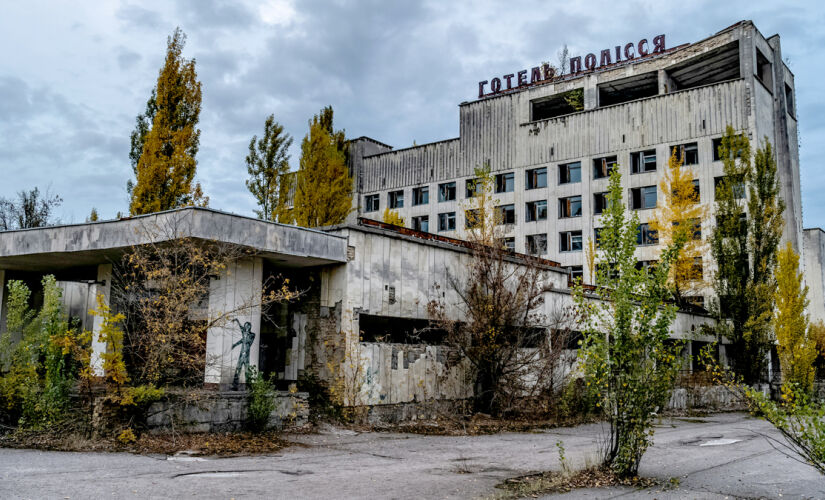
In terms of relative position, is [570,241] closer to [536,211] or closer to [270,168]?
[536,211]

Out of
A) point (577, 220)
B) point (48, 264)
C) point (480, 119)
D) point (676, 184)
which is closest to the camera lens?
point (48, 264)

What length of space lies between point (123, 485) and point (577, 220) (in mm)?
39816

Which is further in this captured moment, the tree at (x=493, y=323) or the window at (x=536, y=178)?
the window at (x=536, y=178)

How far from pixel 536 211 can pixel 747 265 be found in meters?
17.2

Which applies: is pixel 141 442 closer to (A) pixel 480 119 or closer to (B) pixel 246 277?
(B) pixel 246 277

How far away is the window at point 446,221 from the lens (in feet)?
164

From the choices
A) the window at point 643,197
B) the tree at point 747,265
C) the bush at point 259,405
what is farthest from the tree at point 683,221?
the bush at point 259,405

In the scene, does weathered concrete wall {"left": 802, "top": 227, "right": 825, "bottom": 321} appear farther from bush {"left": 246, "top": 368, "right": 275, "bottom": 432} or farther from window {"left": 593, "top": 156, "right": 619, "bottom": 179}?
bush {"left": 246, "top": 368, "right": 275, "bottom": 432}

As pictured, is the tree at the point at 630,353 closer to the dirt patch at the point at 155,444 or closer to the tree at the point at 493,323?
the dirt patch at the point at 155,444

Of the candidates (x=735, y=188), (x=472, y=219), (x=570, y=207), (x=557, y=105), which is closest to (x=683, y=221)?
(x=735, y=188)

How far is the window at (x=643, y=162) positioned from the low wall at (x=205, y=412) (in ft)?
112

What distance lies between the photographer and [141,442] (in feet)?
39.6

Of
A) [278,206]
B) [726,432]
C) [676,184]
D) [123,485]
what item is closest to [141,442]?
[123,485]

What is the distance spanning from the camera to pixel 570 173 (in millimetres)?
45594
